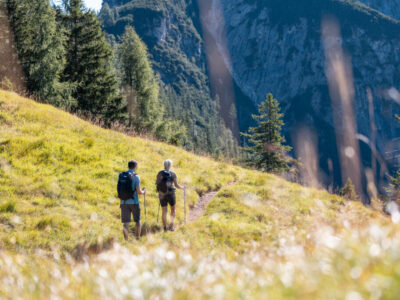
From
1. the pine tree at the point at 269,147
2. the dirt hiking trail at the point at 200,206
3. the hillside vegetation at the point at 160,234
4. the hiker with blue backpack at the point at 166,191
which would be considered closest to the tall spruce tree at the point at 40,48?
the hillside vegetation at the point at 160,234

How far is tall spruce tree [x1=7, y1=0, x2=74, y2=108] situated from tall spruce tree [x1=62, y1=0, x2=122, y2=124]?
2.20 meters

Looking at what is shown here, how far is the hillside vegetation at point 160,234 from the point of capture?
1.54 m

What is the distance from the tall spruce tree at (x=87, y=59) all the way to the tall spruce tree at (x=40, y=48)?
2.20m

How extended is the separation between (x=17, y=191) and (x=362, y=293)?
11.0m

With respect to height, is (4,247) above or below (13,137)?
below

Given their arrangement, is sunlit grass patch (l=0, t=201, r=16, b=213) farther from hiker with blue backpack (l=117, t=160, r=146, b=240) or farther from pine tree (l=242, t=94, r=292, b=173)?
pine tree (l=242, t=94, r=292, b=173)

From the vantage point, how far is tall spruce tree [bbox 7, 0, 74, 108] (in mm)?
25766

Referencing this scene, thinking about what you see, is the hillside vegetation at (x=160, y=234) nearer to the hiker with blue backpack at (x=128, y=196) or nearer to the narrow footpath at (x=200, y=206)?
the narrow footpath at (x=200, y=206)

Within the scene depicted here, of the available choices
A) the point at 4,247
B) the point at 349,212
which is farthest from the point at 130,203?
the point at 349,212

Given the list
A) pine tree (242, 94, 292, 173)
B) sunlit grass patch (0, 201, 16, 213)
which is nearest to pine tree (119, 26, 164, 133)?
pine tree (242, 94, 292, 173)

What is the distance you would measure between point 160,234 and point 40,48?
24.6 m

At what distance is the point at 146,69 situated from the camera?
37875 mm

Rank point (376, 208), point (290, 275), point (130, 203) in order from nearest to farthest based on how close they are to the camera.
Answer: point (290, 275), point (130, 203), point (376, 208)

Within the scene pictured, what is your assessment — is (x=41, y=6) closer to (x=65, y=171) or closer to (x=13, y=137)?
(x=13, y=137)
